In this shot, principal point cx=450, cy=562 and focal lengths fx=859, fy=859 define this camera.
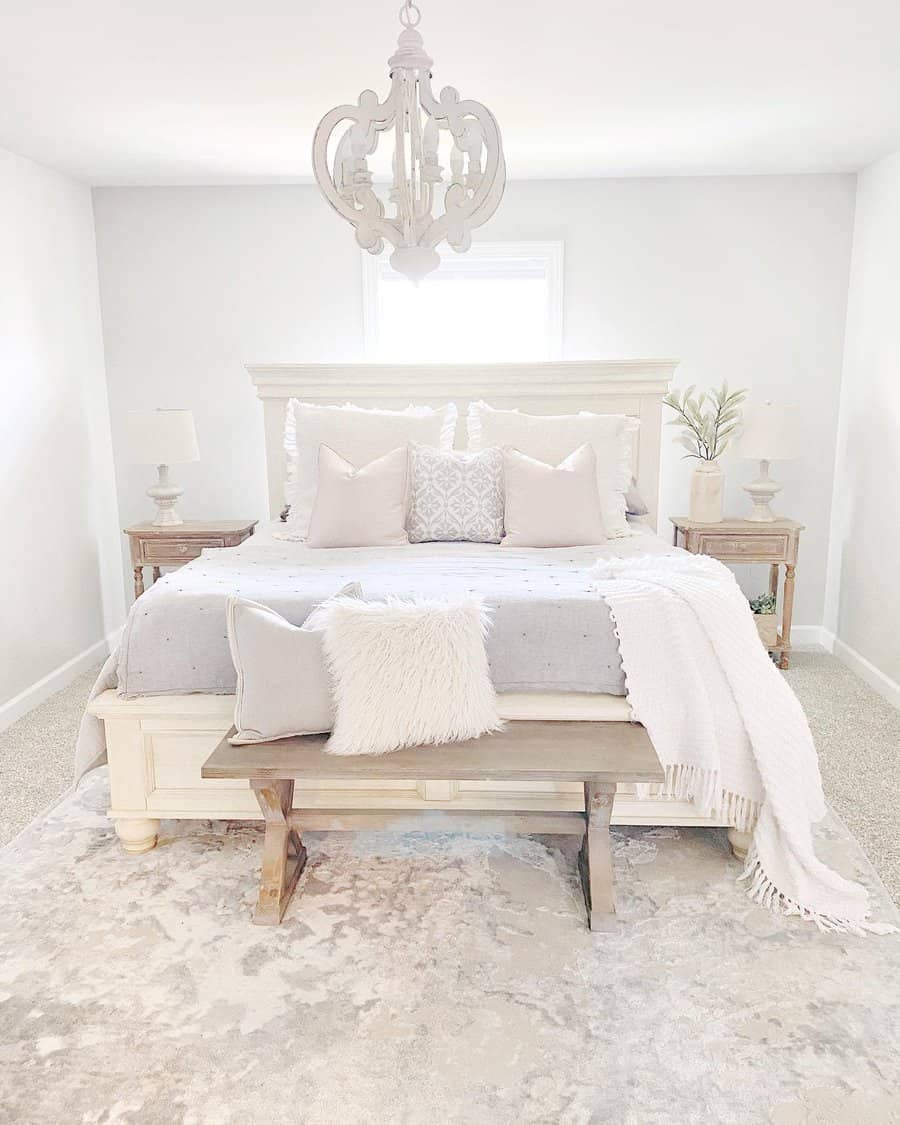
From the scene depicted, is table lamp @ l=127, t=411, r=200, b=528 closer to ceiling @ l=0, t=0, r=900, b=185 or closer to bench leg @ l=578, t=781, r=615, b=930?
ceiling @ l=0, t=0, r=900, b=185

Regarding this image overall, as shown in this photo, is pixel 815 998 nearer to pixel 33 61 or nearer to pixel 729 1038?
pixel 729 1038

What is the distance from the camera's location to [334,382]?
414cm

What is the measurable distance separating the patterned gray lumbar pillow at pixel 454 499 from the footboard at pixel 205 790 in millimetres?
1173

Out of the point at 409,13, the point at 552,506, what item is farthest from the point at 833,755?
the point at 409,13

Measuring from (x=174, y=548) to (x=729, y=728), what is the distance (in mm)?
2792

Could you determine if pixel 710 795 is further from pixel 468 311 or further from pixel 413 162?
pixel 468 311

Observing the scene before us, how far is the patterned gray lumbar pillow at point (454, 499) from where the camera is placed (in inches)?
132

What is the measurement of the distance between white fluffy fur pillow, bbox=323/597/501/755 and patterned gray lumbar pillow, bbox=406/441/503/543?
3.96ft

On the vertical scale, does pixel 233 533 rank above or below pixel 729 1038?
above

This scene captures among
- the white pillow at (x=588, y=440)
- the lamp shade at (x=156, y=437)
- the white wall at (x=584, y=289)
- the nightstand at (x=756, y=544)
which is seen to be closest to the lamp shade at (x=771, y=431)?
the nightstand at (x=756, y=544)

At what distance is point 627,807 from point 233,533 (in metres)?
2.39

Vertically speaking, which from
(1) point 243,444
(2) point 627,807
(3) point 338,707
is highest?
(1) point 243,444

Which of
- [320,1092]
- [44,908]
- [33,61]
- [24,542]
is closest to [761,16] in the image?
[33,61]

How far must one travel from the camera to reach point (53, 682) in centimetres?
390
